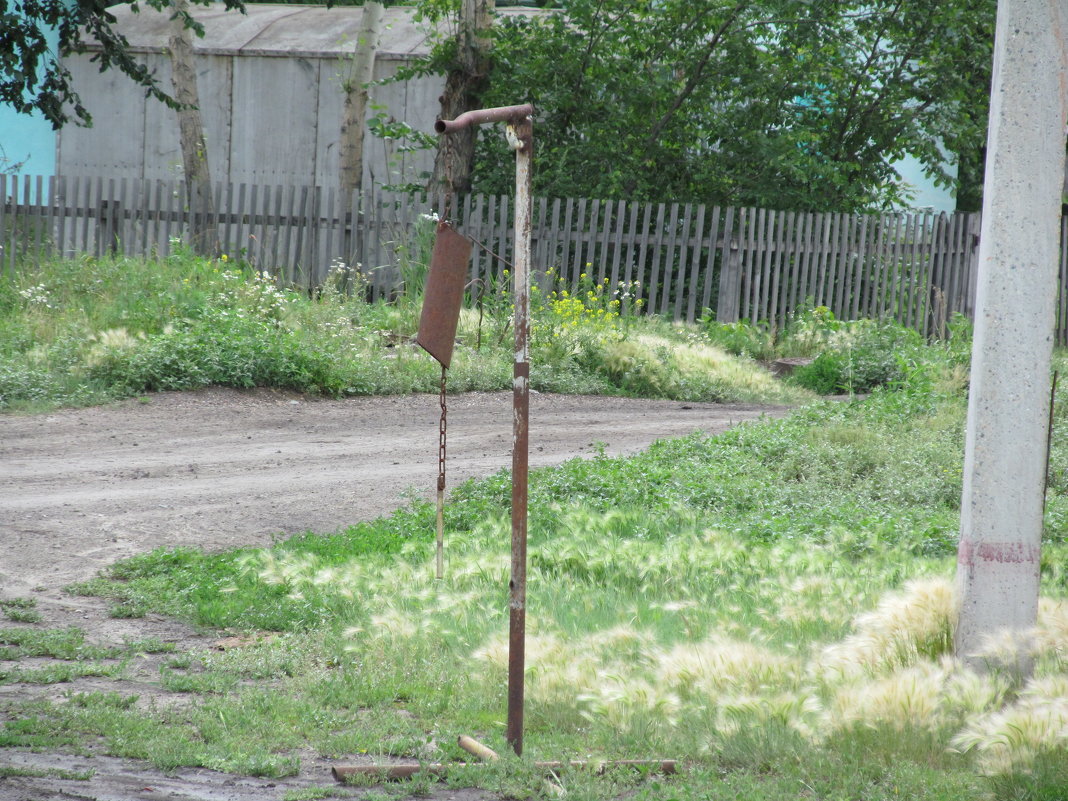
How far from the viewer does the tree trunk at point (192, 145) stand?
1595 centimetres

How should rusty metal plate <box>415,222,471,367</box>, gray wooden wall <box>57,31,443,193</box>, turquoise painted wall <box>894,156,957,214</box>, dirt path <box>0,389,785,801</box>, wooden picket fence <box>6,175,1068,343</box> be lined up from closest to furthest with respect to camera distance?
rusty metal plate <box>415,222,471,367</box> < dirt path <box>0,389,785,801</box> < wooden picket fence <box>6,175,1068,343</box> < gray wooden wall <box>57,31,443,193</box> < turquoise painted wall <box>894,156,957,214</box>

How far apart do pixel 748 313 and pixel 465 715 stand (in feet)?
41.6

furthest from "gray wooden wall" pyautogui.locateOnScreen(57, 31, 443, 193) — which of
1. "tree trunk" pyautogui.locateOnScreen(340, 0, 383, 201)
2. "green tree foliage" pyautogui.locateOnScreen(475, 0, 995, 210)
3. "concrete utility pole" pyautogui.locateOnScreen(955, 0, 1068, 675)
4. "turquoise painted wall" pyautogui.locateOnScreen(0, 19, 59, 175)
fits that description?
"concrete utility pole" pyautogui.locateOnScreen(955, 0, 1068, 675)

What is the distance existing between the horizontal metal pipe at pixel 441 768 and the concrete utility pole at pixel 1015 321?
4.06ft

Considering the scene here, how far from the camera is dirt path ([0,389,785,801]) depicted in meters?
4.35

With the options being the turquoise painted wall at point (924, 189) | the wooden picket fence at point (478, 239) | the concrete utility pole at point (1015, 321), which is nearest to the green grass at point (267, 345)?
the wooden picket fence at point (478, 239)


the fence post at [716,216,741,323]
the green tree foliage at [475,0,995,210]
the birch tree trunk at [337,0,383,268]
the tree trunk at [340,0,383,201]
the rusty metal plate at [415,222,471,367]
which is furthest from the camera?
the green tree foliage at [475,0,995,210]

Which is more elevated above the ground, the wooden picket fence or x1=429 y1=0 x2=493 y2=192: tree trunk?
x1=429 y1=0 x2=493 y2=192: tree trunk

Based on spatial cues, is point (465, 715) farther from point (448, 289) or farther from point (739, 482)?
point (739, 482)

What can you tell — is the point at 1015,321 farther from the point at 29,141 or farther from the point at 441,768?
the point at 29,141

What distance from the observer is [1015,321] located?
393 centimetres

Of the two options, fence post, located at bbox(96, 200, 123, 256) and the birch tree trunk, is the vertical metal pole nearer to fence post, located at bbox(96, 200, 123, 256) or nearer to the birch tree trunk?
the birch tree trunk

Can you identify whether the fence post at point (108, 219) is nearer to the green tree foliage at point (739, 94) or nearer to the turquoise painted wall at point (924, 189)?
the green tree foliage at point (739, 94)

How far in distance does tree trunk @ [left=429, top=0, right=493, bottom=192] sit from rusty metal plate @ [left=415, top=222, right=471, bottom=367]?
1299 centimetres
